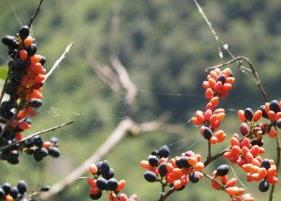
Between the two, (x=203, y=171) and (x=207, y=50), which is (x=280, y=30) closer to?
(x=207, y=50)

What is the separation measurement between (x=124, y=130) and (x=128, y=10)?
5746 inches

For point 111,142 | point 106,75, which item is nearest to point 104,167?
point 111,142

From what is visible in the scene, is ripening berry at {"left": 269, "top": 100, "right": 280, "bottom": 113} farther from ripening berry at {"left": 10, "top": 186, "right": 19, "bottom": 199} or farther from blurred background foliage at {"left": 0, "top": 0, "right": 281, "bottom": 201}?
blurred background foliage at {"left": 0, "top": 0, "right": 281, "bottom": 201}

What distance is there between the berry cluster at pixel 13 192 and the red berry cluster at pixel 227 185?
2.82 feet

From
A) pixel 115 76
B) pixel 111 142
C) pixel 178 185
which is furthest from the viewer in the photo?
pixel 115 76

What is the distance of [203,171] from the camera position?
2.64m

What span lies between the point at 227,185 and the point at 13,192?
36.9 inches

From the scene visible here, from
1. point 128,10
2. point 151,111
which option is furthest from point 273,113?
point 128,10

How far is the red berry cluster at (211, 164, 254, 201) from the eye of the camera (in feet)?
8.48

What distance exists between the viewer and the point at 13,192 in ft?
9.59

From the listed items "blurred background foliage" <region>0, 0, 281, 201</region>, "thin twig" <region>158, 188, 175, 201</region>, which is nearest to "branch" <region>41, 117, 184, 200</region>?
"thin twig" <region>158, 188, 175, 201</region>

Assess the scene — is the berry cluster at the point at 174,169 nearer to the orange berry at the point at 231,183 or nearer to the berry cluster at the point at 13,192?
the orange berry at the point at 231,183

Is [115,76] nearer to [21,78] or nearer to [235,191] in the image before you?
[21,78]

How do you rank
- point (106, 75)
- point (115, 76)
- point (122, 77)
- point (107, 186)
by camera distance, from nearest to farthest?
point (107, 186)
point (122, 77)
point (106, 75)
point (115, 76)
